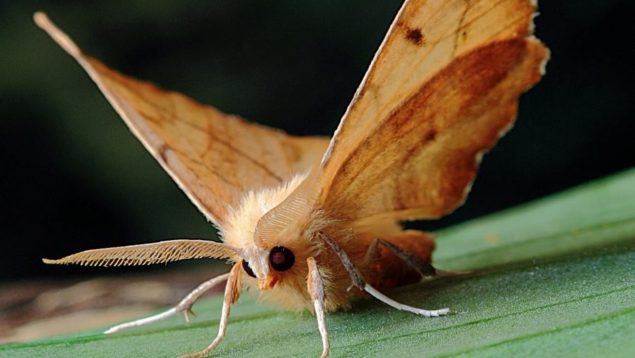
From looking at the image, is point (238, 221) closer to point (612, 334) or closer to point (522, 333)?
point (522, 333)

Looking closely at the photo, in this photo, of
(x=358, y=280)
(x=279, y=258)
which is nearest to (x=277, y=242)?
(x=279, y=258)

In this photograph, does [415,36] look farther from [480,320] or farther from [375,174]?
[480,320]

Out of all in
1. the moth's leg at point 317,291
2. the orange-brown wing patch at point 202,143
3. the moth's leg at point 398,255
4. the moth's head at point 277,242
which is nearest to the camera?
the moth's leg at point 317,291

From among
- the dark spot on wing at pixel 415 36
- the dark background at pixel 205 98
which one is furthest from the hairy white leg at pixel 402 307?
the dark background at pixel 205 98

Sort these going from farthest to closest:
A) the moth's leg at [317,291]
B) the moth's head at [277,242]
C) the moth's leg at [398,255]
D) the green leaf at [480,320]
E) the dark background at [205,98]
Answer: the dark background at [205,98], the moth's leg at [398,255], the moth's head at [277,242], the moth's leg at [317,291], the green leaf at [480,320]

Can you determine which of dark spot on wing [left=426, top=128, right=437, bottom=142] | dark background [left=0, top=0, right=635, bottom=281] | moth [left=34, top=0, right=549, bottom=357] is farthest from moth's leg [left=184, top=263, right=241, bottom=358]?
dark background [left=0, top=0, right=635, bottom=281]

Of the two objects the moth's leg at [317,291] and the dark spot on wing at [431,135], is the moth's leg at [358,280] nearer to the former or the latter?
the moth's leg at [317,291]

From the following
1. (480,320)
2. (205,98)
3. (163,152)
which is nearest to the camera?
(480,320)
